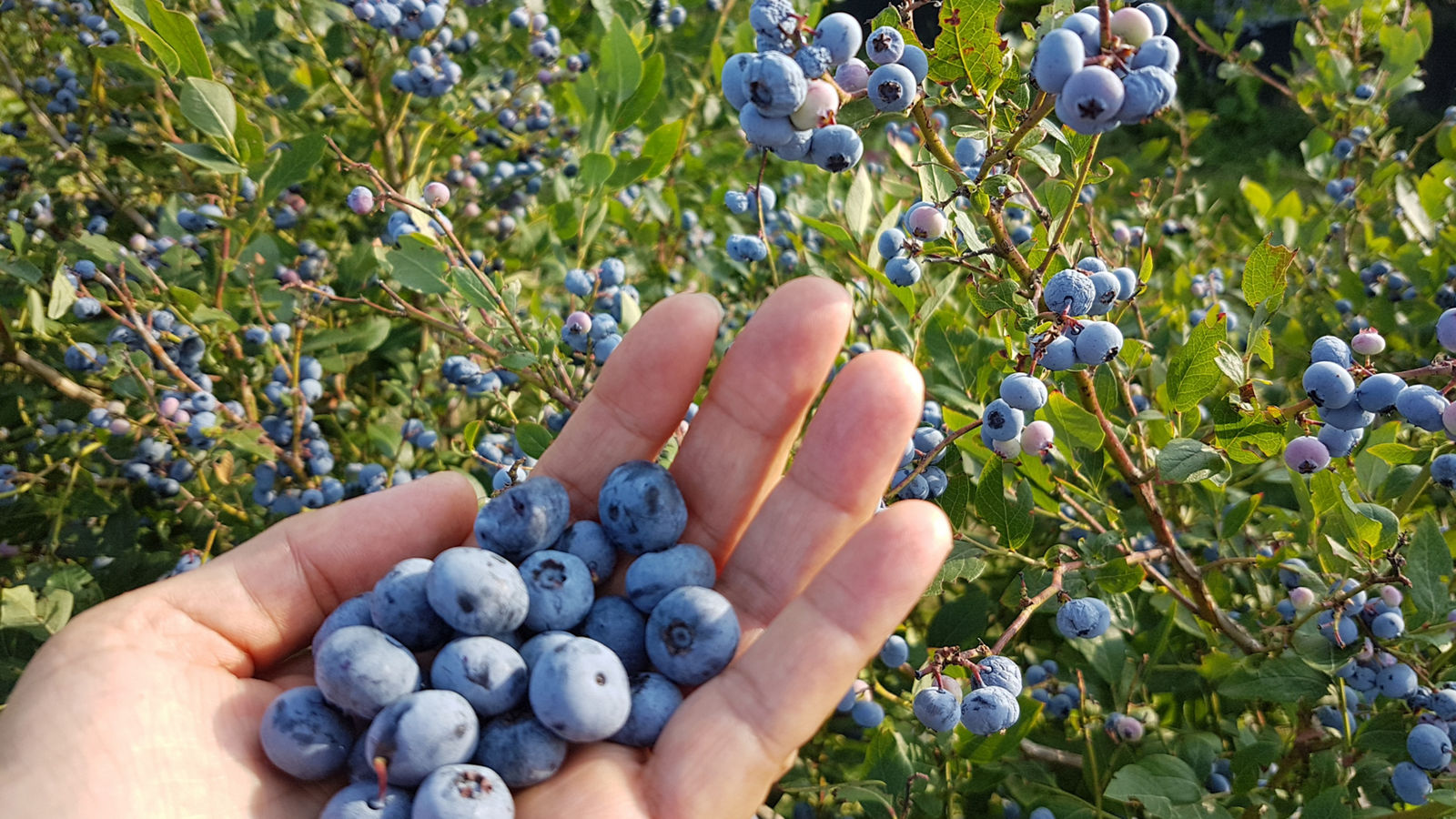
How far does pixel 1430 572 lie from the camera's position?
1271 millimetres

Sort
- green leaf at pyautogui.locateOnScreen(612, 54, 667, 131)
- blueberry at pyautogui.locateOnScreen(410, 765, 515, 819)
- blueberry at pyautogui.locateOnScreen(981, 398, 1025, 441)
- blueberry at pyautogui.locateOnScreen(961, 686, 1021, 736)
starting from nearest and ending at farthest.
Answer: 1. blueberry at pyautogui.locateOnScreen(410, 765, 515, 819)
2. blueberry at pyautogui.locateOnScreen(961, 686, 1021, 736)
3. blueberry at pyautogui.locateOnScreen(981, 398, 1025, 441)
4. green leaf at pyautogui.locateOnScreen(612, 54, 667, 131)

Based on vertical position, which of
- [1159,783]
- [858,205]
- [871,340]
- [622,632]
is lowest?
[1159,783]

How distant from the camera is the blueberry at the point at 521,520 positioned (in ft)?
4.41

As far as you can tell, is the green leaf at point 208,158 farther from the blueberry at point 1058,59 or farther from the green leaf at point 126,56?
the blueberry at point 1058,59

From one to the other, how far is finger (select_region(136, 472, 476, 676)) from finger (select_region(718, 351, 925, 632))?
1.61 ft

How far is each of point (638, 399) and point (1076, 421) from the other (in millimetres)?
686

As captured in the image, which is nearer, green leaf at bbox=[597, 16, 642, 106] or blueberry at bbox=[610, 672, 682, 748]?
blueberry at bbox=[610, 672, 682, 748]

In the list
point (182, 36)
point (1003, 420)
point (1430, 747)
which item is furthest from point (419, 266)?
point (1430, 747)

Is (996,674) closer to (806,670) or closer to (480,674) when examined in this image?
(806,670)

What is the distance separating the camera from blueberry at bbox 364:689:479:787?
1121 mm

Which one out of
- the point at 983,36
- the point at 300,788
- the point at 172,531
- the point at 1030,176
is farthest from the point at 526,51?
the point at 1030,176

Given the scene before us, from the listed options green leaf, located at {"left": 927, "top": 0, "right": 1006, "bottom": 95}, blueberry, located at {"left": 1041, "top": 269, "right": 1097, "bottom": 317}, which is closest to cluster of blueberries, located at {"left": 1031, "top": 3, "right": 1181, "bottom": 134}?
green leaf, located at {"left": 927, "top": 0, "right": 1006, "bottom": 95}

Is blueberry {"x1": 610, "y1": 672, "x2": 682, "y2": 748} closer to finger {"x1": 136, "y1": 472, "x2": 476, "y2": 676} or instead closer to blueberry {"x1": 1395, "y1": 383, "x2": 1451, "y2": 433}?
finger {"x1": 136, "y1": 472, "x2": 476, "y2": 676}

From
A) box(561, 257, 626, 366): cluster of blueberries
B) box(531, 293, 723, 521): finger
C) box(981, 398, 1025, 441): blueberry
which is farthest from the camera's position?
box(561, 257, 626, 366): cluster of blueberries
